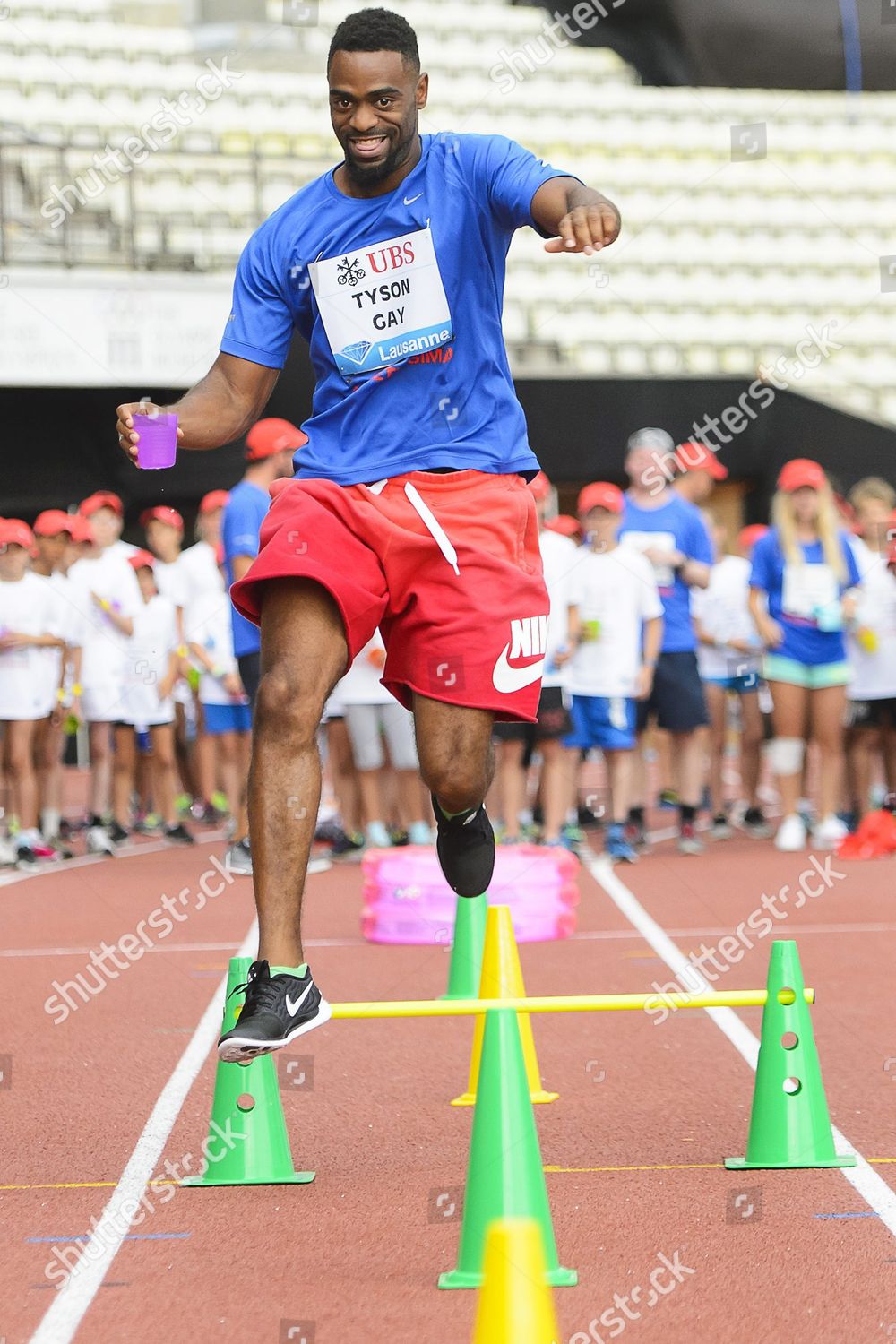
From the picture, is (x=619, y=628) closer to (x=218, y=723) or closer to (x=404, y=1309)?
(x=218, y=723)

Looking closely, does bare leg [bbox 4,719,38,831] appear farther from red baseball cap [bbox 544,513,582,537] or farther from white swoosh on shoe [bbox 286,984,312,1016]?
white swoosh on shoe [bbox 286,984,312,1016]

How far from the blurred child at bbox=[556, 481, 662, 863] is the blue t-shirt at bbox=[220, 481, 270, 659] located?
6.47 feet

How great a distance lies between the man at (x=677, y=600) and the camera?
30.5 ft

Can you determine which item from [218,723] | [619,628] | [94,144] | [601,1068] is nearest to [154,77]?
[94,144]

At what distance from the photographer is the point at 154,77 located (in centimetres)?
1784

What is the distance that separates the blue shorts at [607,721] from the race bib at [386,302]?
5.74 m

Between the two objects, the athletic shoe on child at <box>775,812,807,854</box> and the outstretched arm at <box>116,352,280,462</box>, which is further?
the athletic shoe on child at <box>775,812,807,854</box>

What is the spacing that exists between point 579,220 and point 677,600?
21.0ft

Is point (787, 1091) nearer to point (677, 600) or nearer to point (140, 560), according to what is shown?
point (677, 600)

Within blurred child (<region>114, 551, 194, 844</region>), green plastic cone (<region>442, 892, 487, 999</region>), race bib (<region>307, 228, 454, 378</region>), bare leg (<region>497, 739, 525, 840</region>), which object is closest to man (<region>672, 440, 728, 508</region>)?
bare leg (<region>497, 739, 525, 840</region>)

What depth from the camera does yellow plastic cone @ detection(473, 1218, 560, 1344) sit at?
83.9 inches

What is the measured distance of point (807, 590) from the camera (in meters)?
9.20

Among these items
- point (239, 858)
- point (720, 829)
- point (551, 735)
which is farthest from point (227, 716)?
point (720, 829)

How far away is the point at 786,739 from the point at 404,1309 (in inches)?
263
